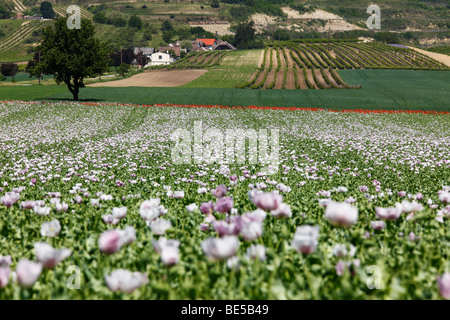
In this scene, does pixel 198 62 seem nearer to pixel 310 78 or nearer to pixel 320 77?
pixel 320 77

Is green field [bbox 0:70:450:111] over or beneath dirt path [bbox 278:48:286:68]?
beneath

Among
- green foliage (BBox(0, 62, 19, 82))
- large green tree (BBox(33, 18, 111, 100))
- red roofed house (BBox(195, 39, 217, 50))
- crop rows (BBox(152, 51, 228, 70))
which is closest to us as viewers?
large green tree (BBox(33, 18, 111, 100))

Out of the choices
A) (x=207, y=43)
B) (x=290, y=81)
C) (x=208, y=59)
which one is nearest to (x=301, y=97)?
(x=290, y=81)

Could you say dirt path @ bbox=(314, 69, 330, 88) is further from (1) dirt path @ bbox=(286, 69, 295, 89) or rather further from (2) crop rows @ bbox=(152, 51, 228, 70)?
(2) crop rows @ bbox=(152, 51, 228, 70)

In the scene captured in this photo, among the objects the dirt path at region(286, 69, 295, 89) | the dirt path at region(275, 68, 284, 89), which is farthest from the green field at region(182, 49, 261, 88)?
the dirt path at region(286, 69, 295, 89)

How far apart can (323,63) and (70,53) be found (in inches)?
2357

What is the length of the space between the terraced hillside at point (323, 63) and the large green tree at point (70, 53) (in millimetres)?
23576

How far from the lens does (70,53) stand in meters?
42.8

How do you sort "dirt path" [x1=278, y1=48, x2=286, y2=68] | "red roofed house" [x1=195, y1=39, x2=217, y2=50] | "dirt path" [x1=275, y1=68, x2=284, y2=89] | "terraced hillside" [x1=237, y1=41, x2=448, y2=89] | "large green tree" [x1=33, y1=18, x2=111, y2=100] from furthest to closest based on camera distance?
1. "red roofed house" [x1=195, y1=39, x2=217, y2=50]
2. "dirt path" [x1=278, y1=48, x2=286, y2=68]
3. "terraced hillside" [x1=237, y1=41, x2=448, y2=89]
4. "dirt path" [x1=275, y1=68, x2=284, y2=89]
5. "large green tree" [x1=33, y1=18, x2=111, y2=100]

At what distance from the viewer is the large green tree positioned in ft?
134

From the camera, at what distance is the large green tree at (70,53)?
40875 millimetres

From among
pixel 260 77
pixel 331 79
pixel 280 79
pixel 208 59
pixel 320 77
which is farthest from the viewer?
pixel 208 59

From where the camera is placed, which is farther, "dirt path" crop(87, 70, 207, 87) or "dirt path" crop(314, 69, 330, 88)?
"dirt path" crop(87, 70, 207, 87)

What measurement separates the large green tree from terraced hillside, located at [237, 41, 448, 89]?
23.6m
